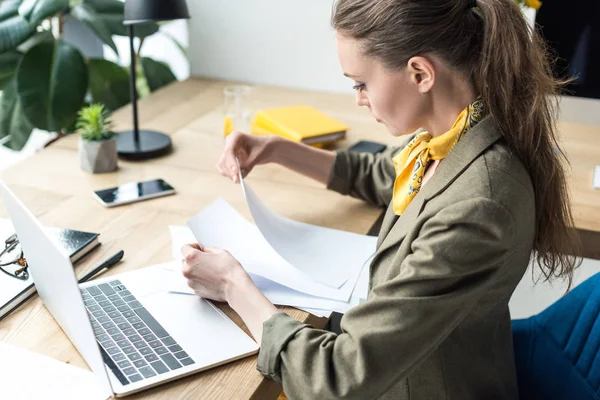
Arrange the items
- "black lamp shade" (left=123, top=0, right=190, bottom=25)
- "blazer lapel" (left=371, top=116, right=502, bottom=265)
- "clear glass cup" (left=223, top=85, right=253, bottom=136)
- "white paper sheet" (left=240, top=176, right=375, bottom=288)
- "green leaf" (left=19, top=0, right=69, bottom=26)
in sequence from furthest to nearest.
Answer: "green leaf" (left=19, top=0, right=69, bottom=26) → "clear glass cup" (left=223, top=85, right=253, bottom=136) → "black lamp shade" (left=123, top=0, right=190, bottom=25) → "white paper sheet" (left=240, top=176, right=375, bottom=288) → "blazer lapel" (left=371, top=116, right=502, bottom=265)

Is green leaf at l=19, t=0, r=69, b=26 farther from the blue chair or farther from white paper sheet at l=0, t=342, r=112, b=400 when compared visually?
the blue chair

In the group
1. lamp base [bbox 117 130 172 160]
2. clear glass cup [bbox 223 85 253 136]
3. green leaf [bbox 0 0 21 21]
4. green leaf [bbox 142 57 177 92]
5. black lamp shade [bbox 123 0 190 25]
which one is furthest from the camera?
green leaf [bbox 142 57 177 92]

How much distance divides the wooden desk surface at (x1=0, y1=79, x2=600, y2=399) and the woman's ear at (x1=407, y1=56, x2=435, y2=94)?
402 millimetres

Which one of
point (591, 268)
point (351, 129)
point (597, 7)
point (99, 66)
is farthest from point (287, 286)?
point (99, 66)

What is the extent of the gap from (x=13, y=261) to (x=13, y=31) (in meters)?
1.15

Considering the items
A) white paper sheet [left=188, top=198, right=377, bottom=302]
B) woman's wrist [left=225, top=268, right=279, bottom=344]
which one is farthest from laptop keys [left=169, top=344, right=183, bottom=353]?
white paper sheet [left=188, top=198, right=377, bottom=302]

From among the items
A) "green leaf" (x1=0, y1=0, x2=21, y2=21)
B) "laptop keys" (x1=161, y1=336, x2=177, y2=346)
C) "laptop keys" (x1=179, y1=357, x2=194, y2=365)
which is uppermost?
"green leaf" (x1=0, y1=0, x2=21, y2=21)

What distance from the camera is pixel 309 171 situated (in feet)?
5.14

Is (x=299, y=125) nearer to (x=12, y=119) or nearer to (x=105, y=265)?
(x=105, y=265)

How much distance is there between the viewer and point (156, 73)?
252 cm

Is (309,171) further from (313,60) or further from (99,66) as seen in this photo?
(99,66)

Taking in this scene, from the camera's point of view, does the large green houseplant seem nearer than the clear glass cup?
No

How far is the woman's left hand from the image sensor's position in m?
1.09

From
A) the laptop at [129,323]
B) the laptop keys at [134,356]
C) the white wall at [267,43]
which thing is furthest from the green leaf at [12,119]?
the laptop keys at [134,356]
